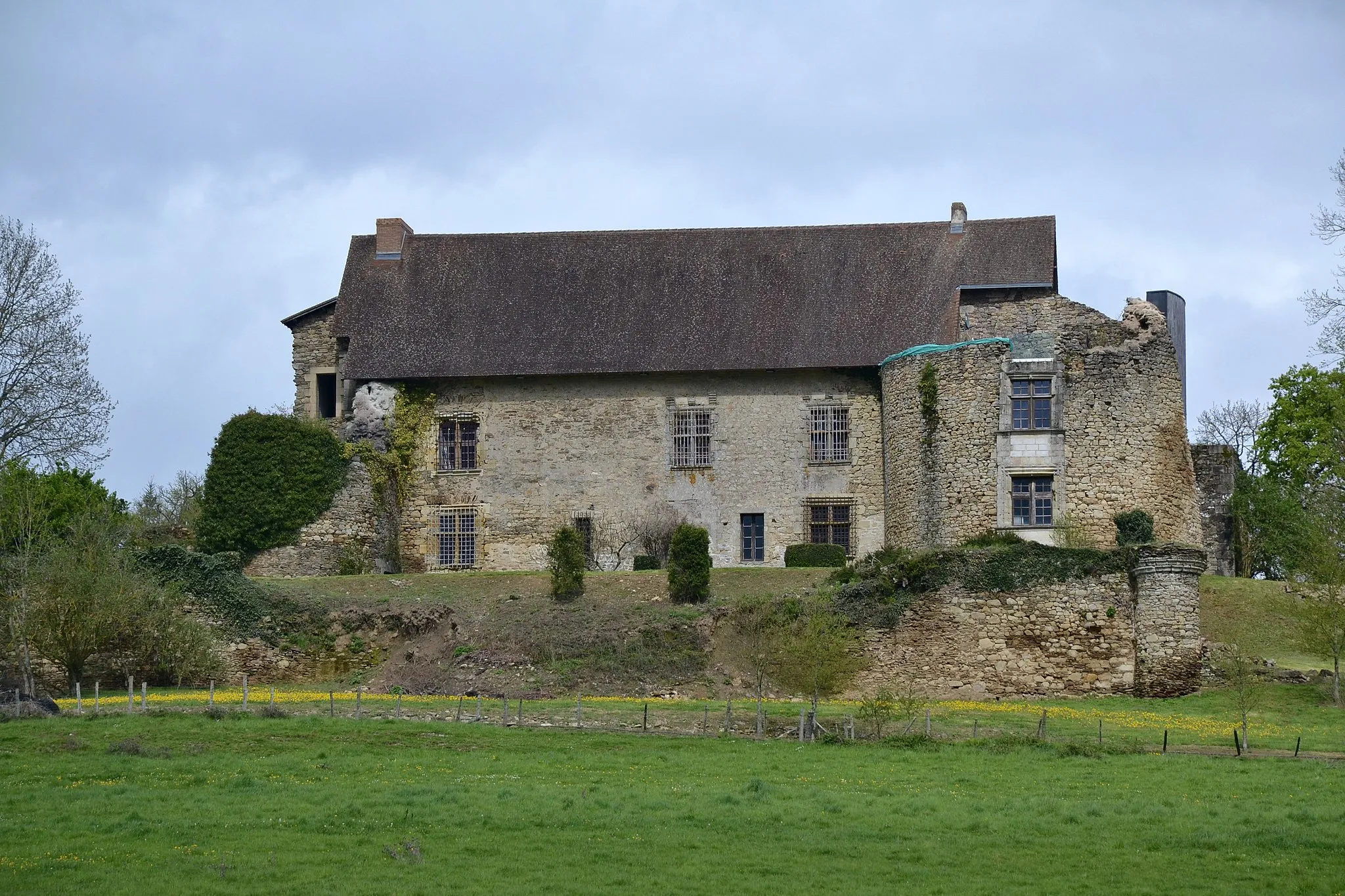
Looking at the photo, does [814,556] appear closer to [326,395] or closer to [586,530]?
[586,530]

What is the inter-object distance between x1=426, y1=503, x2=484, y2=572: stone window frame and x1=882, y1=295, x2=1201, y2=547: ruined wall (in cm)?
1164

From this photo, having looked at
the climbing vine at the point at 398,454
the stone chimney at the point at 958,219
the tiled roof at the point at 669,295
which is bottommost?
the climbing vine at the point at 398,454

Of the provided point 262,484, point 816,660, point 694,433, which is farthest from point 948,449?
point 262,484

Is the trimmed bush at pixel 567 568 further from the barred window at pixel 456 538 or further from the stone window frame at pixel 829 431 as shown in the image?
the stone window frame at pixel 829 431

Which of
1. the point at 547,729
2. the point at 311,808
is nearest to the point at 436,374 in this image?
the point at 547,729

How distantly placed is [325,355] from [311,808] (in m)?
28.8

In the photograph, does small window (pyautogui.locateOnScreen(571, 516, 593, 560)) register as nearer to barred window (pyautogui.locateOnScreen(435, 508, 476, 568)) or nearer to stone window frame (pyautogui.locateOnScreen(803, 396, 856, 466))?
barred window (pyautogui.locateOnScreen(435, 508, 476, 568))

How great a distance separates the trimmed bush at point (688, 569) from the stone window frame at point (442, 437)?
335 inches

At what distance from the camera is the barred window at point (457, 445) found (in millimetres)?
50156

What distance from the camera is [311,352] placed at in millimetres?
52656

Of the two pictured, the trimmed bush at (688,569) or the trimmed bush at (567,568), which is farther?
the trimmed bush at (567,568)

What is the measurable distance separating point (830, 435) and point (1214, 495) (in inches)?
402

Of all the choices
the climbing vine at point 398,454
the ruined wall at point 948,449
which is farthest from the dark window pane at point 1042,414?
the climbing vine at point 398,454

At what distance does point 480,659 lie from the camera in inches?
1641
